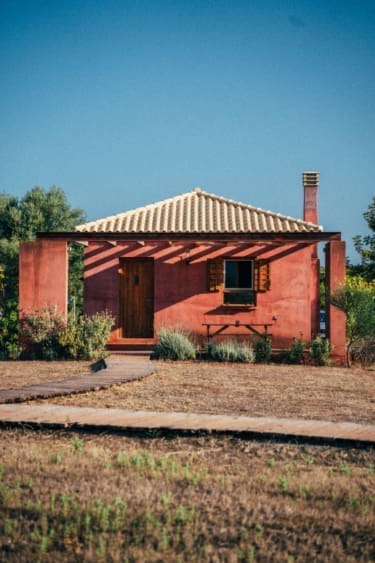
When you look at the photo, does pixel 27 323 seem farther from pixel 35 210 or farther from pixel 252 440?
pixel 35 210

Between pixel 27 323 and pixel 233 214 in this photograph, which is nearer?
pixel 27 323

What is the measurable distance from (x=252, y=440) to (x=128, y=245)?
1148 cm

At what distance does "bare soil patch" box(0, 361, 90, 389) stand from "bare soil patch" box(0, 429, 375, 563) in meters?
4.01

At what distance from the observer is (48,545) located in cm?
291

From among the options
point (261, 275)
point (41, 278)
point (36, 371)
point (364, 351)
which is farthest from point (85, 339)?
point (364, 351)

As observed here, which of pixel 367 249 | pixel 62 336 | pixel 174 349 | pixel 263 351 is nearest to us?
pixel 174 349

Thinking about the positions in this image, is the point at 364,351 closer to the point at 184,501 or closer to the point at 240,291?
the point at 240,291

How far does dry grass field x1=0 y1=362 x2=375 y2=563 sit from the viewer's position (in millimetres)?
2900

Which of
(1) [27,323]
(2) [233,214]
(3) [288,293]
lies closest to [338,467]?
(1) [27,323]

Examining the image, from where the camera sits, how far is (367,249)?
23391 mm

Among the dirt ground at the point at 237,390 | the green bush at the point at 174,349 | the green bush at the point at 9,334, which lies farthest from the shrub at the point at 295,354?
the green bush at the point at 9,334

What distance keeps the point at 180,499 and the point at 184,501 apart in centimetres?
5

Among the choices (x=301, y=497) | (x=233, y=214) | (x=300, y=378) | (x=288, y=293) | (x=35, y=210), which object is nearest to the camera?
(x=301, y=497)

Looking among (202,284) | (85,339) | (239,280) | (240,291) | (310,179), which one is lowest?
(85,339)
